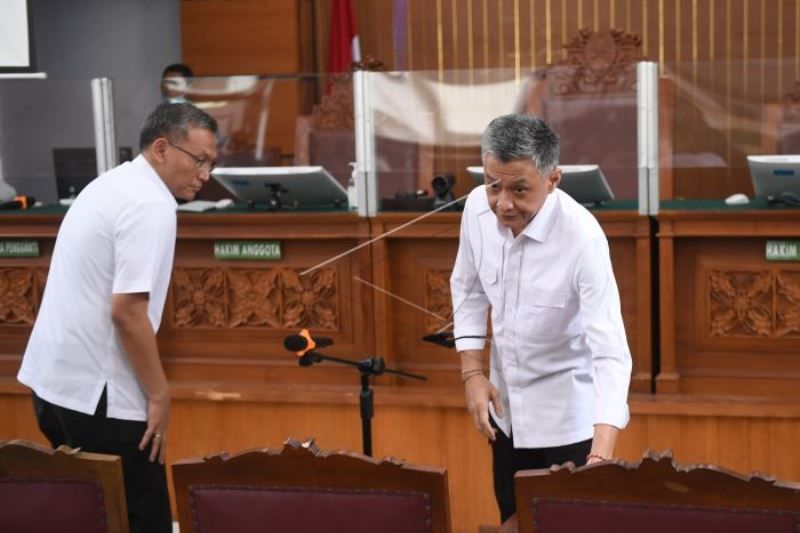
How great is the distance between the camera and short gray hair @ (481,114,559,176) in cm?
228

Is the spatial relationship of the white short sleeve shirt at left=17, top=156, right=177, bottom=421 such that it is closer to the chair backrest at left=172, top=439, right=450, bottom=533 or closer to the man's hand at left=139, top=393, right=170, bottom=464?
the man's hand at left=139, top=393, right=170, bottom=464

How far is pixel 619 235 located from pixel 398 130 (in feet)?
2.94

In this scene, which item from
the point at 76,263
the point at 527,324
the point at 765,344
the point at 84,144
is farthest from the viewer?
the point at 84,144

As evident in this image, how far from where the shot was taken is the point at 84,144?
Answer: 15.8 ft

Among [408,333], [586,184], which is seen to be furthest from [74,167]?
[586,184]

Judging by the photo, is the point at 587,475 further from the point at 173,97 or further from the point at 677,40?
the point at 677,40

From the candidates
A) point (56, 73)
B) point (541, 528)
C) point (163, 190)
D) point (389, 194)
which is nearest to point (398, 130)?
point (389, 194)

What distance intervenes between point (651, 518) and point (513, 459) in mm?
842

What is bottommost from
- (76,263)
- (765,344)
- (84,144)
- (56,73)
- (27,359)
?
(765,344)

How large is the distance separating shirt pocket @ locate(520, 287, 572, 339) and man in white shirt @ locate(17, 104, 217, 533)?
81 centimetres

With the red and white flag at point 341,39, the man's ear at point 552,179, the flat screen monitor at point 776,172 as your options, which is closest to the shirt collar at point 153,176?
the man's ear at point 552,179

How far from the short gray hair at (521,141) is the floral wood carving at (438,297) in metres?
2.07

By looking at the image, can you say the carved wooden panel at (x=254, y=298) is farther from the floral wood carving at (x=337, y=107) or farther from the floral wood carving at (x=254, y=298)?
the floral wood carving at (x=337, y=107)

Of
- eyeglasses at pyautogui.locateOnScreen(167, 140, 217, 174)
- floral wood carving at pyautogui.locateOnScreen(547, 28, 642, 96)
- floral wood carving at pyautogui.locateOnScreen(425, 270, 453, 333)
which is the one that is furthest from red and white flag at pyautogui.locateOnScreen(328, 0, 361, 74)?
eyeglasses at pyautogui.locateOnScreen(167, 140, 217, 174)
